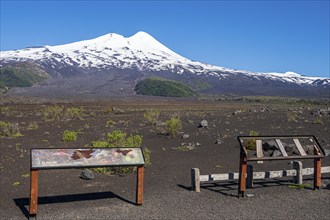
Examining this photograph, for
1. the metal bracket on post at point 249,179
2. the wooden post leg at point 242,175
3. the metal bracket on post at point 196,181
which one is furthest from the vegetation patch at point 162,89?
the wooden post leg at point 242,175

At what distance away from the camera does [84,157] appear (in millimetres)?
8328

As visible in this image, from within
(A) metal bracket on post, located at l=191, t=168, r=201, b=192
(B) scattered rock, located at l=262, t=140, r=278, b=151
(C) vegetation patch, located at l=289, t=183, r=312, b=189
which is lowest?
Answer: (C) vegetation patch, located at l=289, t=183, r=312, b=189

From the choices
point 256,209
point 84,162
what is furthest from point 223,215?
point 84,162

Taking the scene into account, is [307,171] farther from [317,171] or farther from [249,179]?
[249,179]

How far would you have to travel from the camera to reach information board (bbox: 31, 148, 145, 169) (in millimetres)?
7902

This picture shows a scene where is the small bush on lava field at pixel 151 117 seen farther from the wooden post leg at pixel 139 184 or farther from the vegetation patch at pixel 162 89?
the vegetation patch at pixel 162 89

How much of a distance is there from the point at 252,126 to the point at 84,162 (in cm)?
2122

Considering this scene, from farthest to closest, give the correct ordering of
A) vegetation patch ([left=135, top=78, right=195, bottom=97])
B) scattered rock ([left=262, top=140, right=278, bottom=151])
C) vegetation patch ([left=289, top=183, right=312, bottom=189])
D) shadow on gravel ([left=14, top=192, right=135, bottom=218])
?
vegetation patch ([left=135, top=78, right=195, bottom=97]) → scattered rock ([left=262, top=140, right=278, bottom=151]) → vegetation patch ([left=289, top=183, right=312, bottom=189]) → shadow on gravel ([left=14, top=192, right=135, bottom=218])

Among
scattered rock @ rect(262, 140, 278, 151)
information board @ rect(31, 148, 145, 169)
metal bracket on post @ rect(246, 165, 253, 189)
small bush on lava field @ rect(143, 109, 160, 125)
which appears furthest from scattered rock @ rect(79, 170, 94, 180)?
small bush on lava field @ rect(143, 109, 160, 125)

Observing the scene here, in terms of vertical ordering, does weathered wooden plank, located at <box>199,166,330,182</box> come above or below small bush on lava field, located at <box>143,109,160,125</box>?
below

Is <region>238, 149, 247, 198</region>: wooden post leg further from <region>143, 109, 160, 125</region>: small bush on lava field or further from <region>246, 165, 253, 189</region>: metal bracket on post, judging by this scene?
<region>143, 109, 160, 125</region>: small bush on lava field

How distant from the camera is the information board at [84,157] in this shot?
25.9 feet

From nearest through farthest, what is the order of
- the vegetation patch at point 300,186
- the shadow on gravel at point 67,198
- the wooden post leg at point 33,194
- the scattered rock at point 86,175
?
the wooden post leg at point 33,194
the shadow on gravel at point 67,198
the vegetation patch at point 300,186
the scattered rock at point 86,175

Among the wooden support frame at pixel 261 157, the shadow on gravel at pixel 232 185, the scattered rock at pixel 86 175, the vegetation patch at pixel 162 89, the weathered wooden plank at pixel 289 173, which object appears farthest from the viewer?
the vegetation patch at pixel 162 89
